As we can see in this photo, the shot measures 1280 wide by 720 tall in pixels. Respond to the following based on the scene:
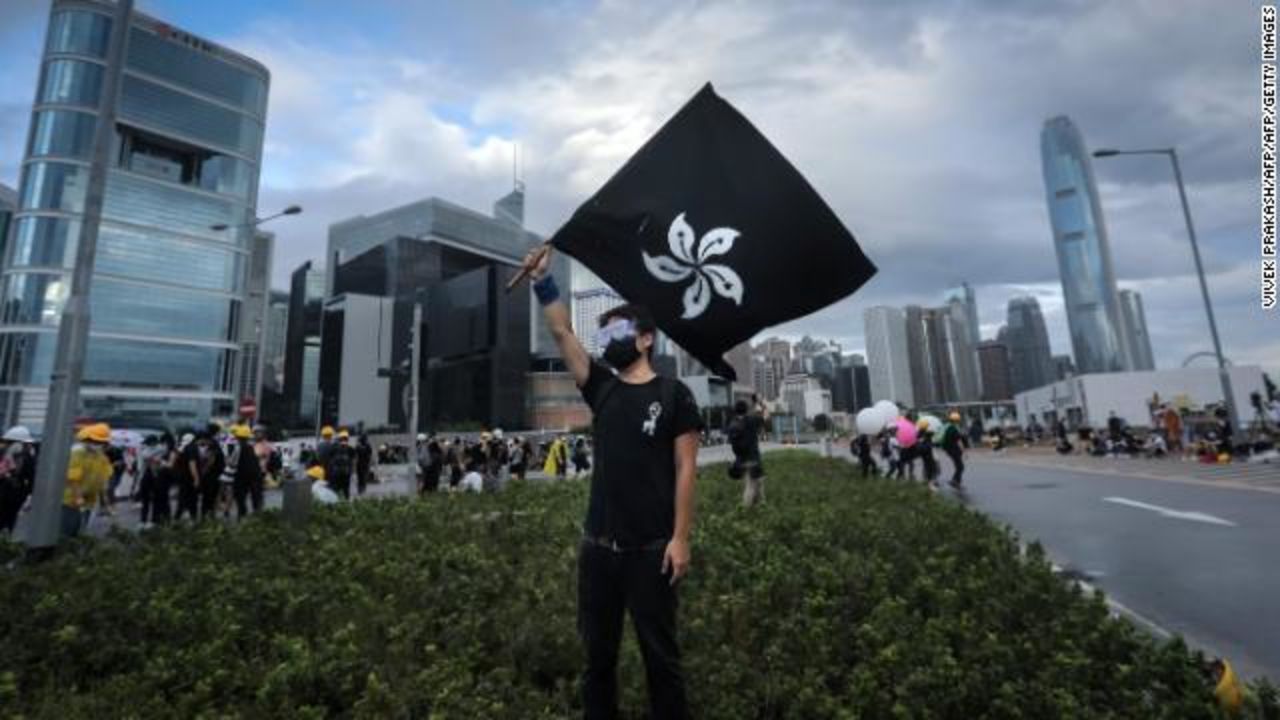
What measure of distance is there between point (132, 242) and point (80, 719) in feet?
Answer: 398

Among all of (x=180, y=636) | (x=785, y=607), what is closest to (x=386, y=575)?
(x=180, y=636)

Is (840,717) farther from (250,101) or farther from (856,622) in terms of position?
(250,101)

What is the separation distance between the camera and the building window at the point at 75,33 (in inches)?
3752

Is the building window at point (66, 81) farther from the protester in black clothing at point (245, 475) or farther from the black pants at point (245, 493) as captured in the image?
the black pants at point (245, 493)

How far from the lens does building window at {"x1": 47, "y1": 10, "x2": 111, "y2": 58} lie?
95312mm

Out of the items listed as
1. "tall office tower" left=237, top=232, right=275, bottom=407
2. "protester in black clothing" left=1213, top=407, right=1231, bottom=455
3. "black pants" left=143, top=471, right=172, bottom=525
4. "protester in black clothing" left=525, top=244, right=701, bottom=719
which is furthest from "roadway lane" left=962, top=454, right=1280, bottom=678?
"tall office tower" left=237, top=232, right=275, bottom=407

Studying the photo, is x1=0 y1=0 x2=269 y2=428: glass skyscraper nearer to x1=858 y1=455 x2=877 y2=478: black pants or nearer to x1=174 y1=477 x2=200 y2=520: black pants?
x1=174 y1=477 x2=200 y2=520: black pants

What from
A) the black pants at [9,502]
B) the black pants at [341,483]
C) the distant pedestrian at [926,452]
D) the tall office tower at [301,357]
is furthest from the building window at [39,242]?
the distant pedestrian at [926,452]

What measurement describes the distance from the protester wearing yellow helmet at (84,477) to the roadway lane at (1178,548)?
12.2m

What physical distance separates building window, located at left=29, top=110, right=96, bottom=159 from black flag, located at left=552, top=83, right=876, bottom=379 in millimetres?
118777

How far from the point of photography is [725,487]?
15336 millimetres

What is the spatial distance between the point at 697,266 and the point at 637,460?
5.00 feet

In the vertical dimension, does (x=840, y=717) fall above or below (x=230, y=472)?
below

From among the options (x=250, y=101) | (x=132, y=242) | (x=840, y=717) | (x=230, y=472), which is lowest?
(x=840, y=717)
